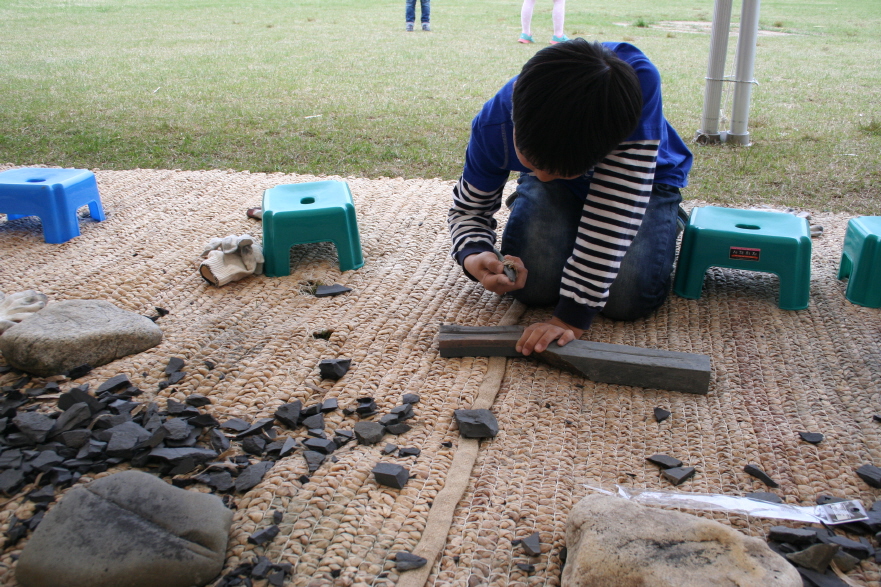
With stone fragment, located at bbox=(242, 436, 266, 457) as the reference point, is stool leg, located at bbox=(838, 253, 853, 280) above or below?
above

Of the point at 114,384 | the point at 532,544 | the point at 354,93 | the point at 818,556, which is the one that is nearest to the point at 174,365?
the point at 114,384

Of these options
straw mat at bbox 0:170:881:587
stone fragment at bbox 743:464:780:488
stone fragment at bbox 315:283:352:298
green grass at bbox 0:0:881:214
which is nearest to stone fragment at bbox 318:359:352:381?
straw mat at bbox 0:170:881:587

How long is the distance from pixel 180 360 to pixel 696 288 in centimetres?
166

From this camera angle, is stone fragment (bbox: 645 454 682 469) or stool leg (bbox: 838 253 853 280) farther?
stool leg (bbox: 838 253 853 280)

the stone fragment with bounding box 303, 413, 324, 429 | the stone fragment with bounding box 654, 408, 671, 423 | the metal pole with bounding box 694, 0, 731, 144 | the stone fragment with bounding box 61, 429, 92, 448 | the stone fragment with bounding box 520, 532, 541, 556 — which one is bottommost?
the stone fragment with bounding box 520, 532, 541, 556

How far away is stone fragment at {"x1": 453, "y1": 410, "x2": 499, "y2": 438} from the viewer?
170cm

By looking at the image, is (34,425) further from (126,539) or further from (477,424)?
(477,424)

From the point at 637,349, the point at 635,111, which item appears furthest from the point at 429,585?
the point at 635,111

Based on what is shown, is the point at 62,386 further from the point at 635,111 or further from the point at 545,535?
the point at 635,111

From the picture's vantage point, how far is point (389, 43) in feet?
29.0

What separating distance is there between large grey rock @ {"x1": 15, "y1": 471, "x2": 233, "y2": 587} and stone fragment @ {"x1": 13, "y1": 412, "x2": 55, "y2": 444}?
35 cm

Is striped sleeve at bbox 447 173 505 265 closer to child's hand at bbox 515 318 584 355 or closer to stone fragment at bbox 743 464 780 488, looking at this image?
child's hand at bbox 515 318 584 355

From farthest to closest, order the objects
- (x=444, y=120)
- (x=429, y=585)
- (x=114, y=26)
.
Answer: (x=114, y=26) < (x=444, y=120) < (x=429, y=585)

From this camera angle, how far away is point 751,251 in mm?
2236
